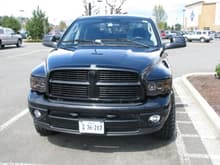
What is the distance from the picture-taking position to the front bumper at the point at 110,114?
353 centimetres

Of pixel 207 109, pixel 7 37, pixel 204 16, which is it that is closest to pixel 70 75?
pixel 207 109

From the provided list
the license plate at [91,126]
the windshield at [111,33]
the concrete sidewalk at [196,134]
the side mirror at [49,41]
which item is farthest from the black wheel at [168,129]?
the side mirror at [49,41]

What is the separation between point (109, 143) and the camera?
13.9 feet

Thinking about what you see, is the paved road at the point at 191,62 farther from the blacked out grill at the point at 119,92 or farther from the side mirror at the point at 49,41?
the blacked out grill at the point at 119,92

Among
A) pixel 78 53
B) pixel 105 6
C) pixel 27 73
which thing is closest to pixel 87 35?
pixel 78 53

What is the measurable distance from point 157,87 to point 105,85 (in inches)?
26.2

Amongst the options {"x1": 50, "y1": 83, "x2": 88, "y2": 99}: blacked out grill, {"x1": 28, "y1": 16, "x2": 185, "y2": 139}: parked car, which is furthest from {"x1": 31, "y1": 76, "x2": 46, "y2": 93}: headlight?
{"x1": 50, "y1": 83, "x2": 88, "y2": 99}: blacked out grill

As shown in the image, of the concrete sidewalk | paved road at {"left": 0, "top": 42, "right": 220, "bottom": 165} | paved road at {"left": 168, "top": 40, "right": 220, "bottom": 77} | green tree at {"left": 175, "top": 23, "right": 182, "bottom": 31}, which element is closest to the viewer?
paved road at {"left": 0, "top": 42, "right": 220, "bottom": 165}

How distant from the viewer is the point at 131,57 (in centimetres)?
385

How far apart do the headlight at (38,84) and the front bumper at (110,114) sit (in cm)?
15

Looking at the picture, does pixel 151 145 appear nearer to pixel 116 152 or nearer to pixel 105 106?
pixel 116 152

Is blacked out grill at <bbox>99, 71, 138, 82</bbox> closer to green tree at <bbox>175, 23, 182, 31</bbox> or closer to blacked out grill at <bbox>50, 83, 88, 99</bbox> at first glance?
blacked out grill at <bbox>50, 83, 88, 99</bbox>

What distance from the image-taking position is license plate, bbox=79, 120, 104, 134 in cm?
357

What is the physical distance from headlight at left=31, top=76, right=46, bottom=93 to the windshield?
110 centimetres
